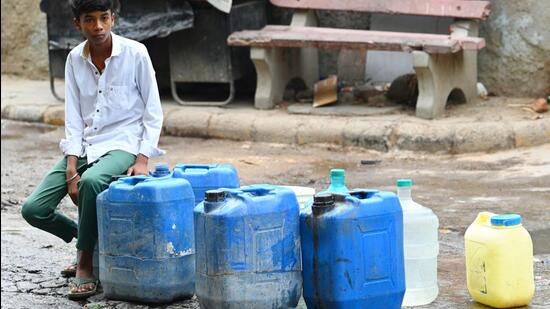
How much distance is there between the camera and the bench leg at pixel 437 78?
29.9 feet

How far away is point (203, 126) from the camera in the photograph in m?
9.95

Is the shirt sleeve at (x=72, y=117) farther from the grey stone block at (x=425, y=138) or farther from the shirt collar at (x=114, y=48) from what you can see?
the grey stone block at (x=425, y=138)

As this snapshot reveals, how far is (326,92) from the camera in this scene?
404 inches

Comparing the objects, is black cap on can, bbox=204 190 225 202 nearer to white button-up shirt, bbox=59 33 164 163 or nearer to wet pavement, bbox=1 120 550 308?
wet pavement, bbox=1 120 550 308

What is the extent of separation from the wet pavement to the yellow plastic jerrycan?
0.45ft

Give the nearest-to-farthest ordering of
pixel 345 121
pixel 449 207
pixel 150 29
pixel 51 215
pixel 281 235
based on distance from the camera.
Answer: pixel 281 235 → pixel 51 215 → pixel 449 207 → pixel 345 121 → pixel 150 29

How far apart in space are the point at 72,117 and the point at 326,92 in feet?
18.0

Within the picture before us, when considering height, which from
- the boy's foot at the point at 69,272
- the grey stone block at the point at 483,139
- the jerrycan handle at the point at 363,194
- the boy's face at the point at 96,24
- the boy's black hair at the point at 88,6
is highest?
the boy's black hair at the point at 88,6

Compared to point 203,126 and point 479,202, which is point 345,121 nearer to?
point 203,126

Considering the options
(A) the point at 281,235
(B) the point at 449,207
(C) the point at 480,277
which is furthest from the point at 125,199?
(B) the point at 449,207

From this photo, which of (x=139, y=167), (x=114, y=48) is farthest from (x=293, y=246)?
(x=114, y=48)

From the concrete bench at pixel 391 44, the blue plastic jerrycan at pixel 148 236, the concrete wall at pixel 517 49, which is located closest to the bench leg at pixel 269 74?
the concrete bench at pixel 391 44

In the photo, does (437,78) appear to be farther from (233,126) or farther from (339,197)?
(339,197)

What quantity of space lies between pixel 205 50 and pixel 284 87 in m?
0.88
